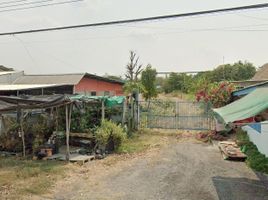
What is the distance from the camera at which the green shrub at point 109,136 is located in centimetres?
1522

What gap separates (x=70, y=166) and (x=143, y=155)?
11.2ft

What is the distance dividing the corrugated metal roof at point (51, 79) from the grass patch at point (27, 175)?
13449 mm

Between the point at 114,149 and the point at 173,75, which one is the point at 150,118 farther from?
the point at 173,75

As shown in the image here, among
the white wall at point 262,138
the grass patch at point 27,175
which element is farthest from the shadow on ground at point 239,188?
the grass patch at point 27,175

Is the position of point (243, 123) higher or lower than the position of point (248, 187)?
higher

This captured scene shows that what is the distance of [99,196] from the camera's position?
9.49 metres

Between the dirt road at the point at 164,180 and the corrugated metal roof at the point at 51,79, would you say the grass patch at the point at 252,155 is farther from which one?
the corrugated metal roof at the point at 51,79

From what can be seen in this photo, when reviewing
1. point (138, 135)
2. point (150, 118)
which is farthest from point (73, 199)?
point (150, 118)

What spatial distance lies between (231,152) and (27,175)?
778cm

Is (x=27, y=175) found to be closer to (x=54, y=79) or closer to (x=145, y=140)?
(x=145, y=140)

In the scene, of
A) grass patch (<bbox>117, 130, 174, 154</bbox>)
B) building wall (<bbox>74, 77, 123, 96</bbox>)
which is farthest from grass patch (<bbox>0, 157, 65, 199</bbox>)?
building wall (<bbox>74, 77, 123, 96</bbox>)

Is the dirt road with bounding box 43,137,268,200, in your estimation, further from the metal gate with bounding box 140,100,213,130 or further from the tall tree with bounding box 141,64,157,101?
the tall tree with bounding box 141,64,157,101

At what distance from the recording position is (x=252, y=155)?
13773 millimetres

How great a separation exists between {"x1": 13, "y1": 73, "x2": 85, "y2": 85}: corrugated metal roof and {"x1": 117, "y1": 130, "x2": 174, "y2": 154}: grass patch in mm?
8285
